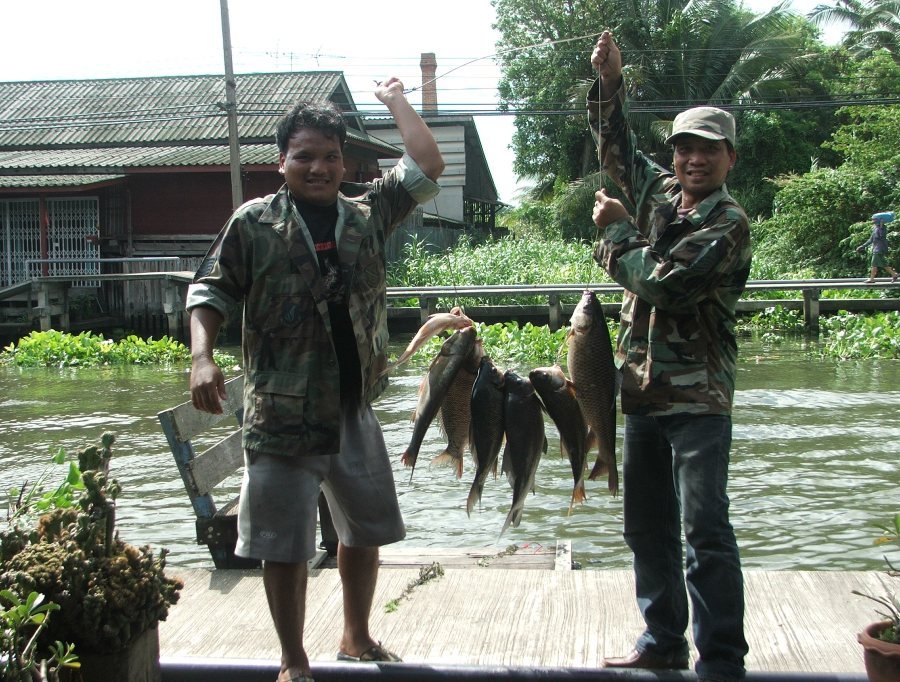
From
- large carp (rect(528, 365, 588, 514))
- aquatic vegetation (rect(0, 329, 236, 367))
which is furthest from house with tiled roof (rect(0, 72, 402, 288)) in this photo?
large carp (rect(528, 365, 588, 514))

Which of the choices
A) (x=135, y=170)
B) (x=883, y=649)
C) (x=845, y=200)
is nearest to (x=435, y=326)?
(x=883, y=649)

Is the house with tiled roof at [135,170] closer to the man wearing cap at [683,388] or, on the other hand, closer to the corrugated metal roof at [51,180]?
the corrugated metal roof at [51,180]

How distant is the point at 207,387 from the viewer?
3.45m

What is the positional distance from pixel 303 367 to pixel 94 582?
1.00 m

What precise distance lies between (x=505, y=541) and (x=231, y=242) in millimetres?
4382

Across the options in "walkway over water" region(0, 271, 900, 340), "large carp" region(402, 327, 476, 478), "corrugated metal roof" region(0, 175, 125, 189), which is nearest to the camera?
"large carp" region(402, 327, 476, 478)

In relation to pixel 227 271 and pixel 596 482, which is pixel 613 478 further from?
pixel 596 482

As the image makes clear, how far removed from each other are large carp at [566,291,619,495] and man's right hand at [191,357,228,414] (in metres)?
1.32

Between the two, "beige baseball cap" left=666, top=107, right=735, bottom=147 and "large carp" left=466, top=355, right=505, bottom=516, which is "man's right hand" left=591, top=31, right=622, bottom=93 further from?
"large carp" left=466, top=355, right=505, bottom=516

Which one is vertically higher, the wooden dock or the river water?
the wooden dock

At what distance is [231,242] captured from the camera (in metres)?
3.69

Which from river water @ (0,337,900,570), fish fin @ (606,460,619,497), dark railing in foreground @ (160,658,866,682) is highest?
fish fin @ (606,460,619,497)

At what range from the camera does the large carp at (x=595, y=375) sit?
382 cm

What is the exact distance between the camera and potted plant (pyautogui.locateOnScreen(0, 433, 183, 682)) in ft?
10.6
